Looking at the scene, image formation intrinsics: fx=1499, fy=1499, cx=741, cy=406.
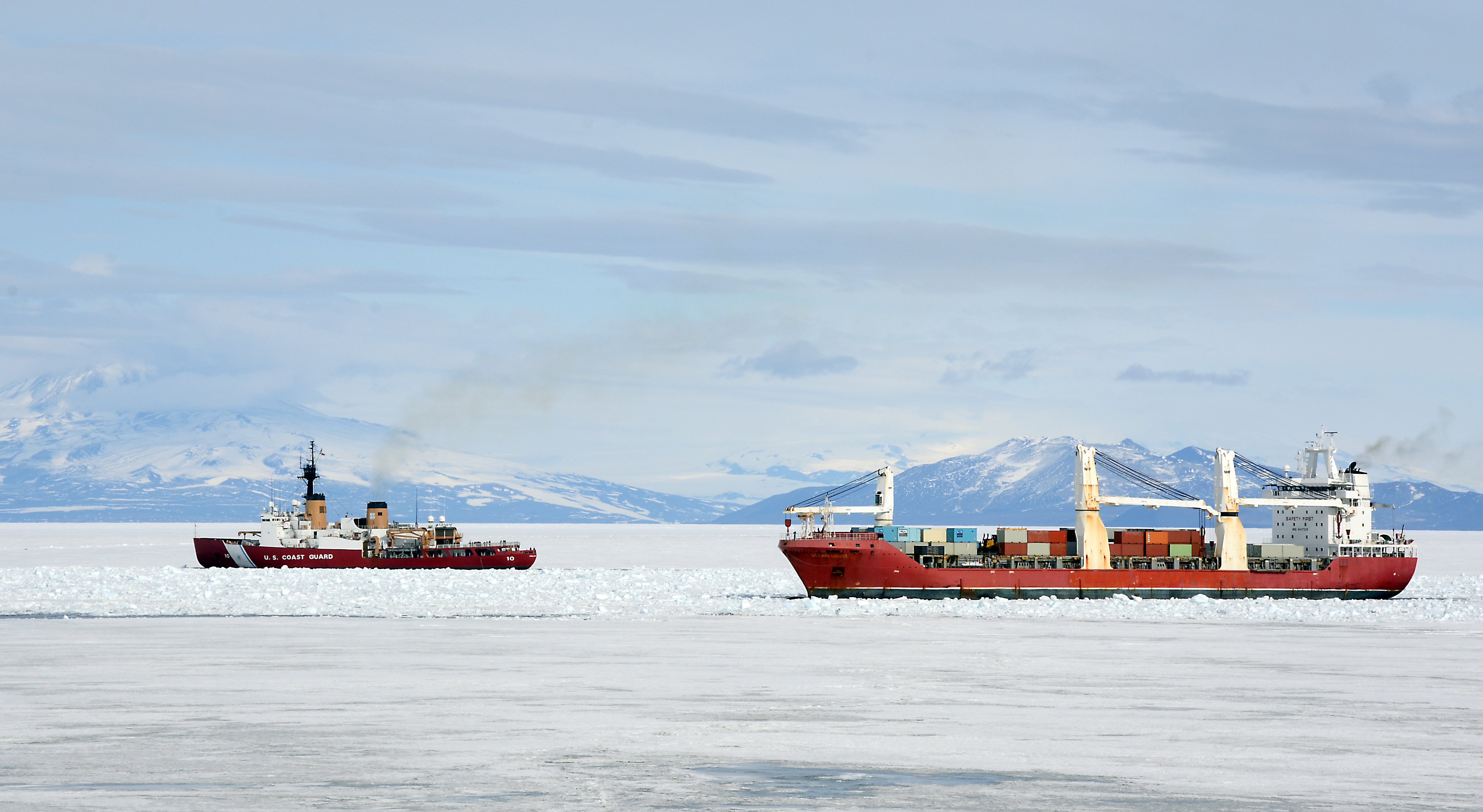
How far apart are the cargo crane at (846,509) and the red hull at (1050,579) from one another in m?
1.62

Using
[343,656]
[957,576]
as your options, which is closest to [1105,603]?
[957,576]

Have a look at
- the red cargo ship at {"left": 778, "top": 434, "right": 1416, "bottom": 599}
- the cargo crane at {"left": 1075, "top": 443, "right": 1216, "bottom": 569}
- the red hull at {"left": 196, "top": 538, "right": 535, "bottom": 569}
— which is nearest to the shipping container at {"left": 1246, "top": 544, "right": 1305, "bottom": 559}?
the red cargo ship at {"left": 778, "top": 434, "right": 1416, "bottom": 599}

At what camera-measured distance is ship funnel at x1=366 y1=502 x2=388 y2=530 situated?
125 meters

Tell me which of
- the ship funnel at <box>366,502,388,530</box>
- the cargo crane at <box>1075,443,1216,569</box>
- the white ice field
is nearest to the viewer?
the white ice field

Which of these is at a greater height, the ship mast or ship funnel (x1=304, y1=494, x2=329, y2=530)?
the ship mast

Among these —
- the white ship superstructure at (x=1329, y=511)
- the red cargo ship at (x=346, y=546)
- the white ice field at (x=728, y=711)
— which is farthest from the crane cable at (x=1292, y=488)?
the red cargo ship at (x=346, y=546)

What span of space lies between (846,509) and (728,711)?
56863 millimetres

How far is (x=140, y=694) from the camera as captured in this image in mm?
33125

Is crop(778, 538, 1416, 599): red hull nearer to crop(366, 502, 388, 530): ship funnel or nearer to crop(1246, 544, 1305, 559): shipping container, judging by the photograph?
crop(1246, 544, 1305, 559): shipping container

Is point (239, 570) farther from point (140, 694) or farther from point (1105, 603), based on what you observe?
point (140, 694)

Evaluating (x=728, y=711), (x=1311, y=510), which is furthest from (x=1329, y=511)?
(x=728, y=711)

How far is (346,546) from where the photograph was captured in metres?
121

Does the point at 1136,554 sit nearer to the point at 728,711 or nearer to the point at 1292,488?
the point at 1292,488

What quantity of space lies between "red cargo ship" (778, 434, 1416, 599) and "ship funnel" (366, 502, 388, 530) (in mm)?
45369
